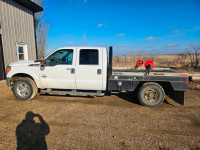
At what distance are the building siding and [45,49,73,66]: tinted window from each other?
5377 mm

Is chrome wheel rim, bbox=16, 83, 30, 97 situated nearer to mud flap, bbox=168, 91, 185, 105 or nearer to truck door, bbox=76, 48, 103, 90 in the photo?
truck door, bbox=76, 48, 103, 90

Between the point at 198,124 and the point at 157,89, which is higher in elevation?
the point at 157,89

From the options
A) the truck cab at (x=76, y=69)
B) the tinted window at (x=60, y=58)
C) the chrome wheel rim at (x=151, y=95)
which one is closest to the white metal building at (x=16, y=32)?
the truck cab at (x=76, y=69)

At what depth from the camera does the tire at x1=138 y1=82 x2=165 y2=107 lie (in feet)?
14.1

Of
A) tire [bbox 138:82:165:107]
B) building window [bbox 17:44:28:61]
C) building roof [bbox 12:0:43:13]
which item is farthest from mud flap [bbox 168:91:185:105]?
building roof [bbox 12:0:43:13]

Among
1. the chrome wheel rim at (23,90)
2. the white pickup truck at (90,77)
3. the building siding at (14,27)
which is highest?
the building siding at (14,27)

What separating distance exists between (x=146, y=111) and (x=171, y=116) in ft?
2.35

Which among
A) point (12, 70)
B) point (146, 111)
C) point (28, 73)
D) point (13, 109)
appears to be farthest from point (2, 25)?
point (146, 111)

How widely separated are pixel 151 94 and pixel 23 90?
4.85m

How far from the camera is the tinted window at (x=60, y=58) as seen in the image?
4.61 metres

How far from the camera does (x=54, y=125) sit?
3.18 m

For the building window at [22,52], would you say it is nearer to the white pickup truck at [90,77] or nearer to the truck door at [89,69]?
the white pickup truck at [90,77]

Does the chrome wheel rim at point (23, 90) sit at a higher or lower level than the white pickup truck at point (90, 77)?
lower

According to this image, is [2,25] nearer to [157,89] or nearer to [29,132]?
[29,132]
